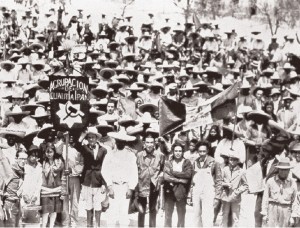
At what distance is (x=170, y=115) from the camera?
1113 centimetres

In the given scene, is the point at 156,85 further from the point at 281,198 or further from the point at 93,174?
the point at 281,198

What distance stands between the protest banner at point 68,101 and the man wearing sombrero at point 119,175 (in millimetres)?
680

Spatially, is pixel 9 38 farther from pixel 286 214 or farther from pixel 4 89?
pixel 286 214

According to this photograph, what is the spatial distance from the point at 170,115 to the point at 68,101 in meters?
1.80

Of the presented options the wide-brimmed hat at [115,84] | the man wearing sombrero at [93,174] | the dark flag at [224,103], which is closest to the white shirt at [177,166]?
the dark flag at [224,103]

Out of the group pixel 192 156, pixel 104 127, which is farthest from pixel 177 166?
pixel 104 127

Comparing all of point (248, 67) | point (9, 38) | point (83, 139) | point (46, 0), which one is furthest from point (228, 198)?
point (46, 0)

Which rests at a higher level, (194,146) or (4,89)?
(4,89)

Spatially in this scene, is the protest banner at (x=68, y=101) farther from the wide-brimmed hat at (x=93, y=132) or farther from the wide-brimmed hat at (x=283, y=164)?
the wide-brimmed hat at (x=283, y=164)

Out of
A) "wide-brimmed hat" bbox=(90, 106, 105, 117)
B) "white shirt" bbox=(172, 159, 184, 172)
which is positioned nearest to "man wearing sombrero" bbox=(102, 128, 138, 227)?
"white shirt" bbox=(172, 159, 184, 172)

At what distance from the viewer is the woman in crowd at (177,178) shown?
10.3 meters

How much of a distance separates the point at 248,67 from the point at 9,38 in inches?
338

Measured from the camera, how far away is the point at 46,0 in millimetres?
30250

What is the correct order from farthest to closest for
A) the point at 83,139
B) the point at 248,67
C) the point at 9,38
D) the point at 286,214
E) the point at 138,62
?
the point at 9,38 < the point at 248,67 < the point at 138,62 < the point at 83,139 < the point at 286,214
